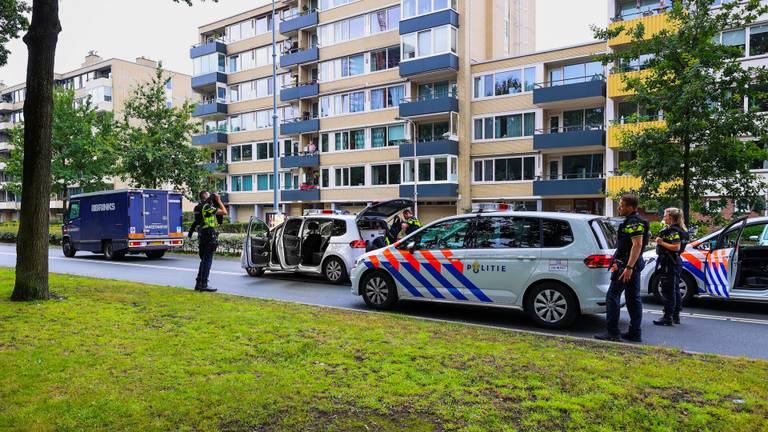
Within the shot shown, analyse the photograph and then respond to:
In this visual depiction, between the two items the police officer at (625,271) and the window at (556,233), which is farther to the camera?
the window at (556,233)

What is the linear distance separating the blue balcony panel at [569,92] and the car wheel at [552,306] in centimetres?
2467

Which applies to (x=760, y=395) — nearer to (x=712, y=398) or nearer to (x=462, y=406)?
(x=712, y=398)

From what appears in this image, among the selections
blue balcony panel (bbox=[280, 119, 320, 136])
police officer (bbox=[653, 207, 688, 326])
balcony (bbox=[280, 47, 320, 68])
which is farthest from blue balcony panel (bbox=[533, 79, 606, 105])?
police officer (bbox=[653, 207, 688, 326])

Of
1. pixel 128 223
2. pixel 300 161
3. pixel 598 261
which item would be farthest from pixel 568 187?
pixel 598 261

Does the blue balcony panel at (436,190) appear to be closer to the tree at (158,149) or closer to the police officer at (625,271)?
the tree at (158,149)

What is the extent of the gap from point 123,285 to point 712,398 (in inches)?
402

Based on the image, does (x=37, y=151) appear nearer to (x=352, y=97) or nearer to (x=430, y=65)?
(x=430, y=65)

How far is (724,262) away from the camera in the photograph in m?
8.93

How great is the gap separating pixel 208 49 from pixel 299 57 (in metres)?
11.1

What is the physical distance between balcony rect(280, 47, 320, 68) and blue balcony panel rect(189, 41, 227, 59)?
7777 millimetres

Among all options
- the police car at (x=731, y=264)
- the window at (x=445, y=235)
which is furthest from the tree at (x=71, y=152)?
the police car at (x=731, y=264)

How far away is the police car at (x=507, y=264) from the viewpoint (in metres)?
7.25

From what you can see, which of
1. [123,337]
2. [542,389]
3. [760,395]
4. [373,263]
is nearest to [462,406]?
[542,389]

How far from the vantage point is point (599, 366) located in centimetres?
512
